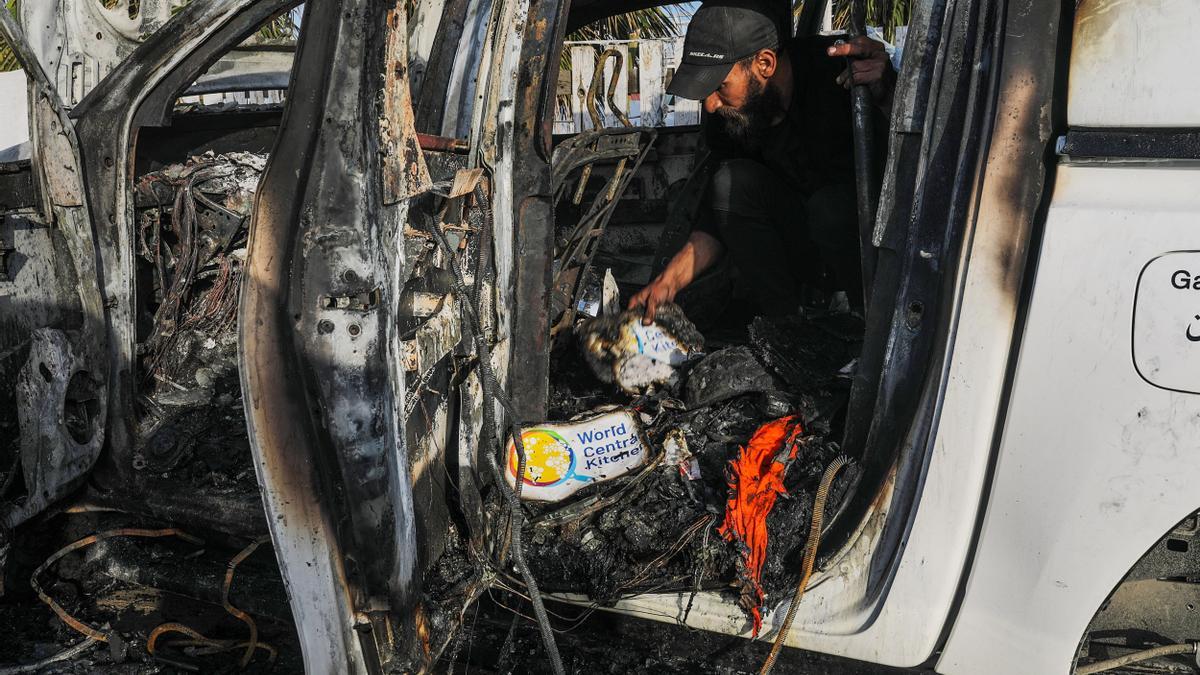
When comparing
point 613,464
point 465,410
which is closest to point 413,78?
point 465,410

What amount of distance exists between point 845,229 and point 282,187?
1851 millimetres

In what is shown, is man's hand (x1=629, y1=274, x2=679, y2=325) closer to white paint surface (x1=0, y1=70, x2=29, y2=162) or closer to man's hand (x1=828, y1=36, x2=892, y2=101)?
man's hand (x1=828, y1=36, x2=892, y2=101)

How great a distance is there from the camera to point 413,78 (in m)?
2.45

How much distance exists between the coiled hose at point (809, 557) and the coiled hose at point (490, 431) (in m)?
0.48

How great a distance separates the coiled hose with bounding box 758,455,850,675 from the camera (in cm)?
194

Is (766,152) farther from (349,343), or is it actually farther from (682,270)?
(349,343)

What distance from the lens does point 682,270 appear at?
125 inches

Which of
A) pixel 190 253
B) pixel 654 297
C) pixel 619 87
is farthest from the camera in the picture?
pixel 619 87

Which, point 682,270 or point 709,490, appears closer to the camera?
point 709,490

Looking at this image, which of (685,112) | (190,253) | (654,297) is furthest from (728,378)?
(685,112)

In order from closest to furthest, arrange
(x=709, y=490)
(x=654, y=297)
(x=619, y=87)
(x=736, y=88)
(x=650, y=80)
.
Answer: (x=709, y=490) → (x=654, y=297) → (x=736, y=88) → (x=650, y=80) → (x=619, y=87)

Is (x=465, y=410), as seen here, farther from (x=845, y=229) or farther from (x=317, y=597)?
(x=845, y=229)

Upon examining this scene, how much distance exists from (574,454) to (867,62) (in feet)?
4.20

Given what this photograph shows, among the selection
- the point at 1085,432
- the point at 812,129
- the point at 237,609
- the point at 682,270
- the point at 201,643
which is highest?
the point at 812,129
